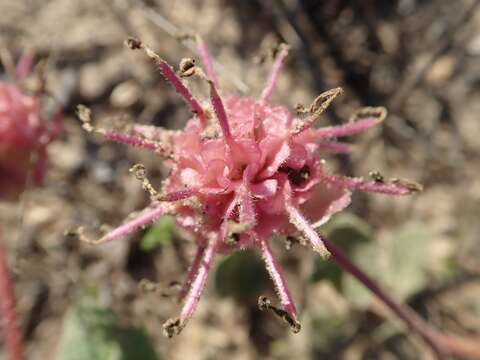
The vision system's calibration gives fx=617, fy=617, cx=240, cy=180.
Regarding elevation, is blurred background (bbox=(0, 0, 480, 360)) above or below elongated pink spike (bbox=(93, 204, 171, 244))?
below

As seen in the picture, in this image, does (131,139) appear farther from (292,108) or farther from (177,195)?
(292,108)

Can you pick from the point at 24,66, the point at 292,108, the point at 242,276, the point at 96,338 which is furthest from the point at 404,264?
the point at 24,66

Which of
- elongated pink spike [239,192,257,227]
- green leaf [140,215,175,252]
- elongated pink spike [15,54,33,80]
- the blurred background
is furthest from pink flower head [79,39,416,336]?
the blurred background

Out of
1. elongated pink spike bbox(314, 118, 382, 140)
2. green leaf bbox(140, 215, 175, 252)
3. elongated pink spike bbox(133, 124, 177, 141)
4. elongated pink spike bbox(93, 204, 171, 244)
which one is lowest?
green leaf bbox(140, 215, 175, 252)

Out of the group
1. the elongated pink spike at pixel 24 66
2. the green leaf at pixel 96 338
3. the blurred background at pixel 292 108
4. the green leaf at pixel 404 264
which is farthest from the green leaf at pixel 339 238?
the elongated pink spike at pixel 24 66

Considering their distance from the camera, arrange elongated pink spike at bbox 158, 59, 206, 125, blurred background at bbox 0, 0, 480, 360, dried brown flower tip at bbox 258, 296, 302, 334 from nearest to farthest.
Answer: dried brown flower tip at bbox 258, 296, 302, 334 → elongated pink spike at bbox 158, 59, 206, 125 → blurred background at bbox 0, 0, 480, 360

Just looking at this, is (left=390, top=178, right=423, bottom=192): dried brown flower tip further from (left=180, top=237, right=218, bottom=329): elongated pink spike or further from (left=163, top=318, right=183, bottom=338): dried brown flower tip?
(left=163, top=318, right=183, bottom=338): dried brown flower tip
